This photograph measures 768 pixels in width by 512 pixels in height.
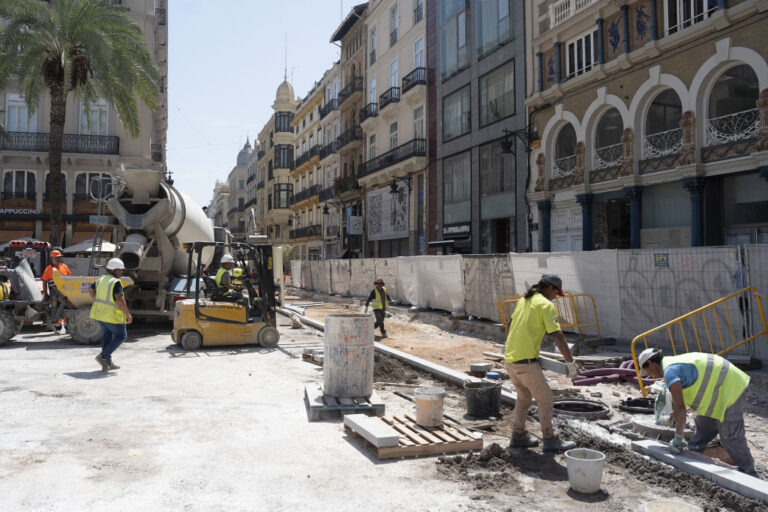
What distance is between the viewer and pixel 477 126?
89.0 feet

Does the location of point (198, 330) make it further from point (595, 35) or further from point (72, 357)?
point (595, 35)

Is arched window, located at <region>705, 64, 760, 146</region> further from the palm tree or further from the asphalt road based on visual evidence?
the palm tree

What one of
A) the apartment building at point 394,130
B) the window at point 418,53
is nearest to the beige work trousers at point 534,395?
the apartment building at point 394,130

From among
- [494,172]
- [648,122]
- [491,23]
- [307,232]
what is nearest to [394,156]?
[494,172]

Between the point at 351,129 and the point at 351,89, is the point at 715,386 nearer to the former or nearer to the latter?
the point at 351,129

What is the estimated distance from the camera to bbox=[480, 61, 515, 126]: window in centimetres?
2481

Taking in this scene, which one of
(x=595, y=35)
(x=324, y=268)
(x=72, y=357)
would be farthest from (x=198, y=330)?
(x=324, y=268)

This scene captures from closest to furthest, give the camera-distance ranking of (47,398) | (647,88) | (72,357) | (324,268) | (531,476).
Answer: (531,476)
(47,398)
(72,357)
(647,88)
(324,268)

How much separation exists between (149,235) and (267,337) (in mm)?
4320

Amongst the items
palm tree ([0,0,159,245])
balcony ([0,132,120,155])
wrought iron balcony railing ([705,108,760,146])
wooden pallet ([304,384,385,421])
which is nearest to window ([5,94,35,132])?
balcony ([0,132,120,155])

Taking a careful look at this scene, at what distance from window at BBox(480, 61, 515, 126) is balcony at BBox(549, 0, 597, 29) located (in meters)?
2.85

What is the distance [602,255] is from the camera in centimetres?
1177

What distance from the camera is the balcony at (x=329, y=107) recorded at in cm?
4478

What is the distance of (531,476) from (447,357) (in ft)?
21.7
